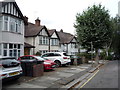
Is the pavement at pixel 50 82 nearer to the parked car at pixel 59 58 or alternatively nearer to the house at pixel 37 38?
the parked car at pixel 59 58

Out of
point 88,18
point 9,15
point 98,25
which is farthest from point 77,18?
point 9,15

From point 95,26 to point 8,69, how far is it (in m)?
15.6

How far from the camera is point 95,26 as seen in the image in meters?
20.0

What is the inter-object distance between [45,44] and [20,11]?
1215cm

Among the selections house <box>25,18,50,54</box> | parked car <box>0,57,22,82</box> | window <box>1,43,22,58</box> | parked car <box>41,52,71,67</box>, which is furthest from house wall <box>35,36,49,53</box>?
parked car <box>0,57,22,82</box>

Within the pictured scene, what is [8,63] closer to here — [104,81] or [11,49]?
[104,81]

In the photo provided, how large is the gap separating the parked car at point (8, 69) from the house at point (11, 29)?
24.2 feet

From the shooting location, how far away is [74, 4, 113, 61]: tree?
1998cm

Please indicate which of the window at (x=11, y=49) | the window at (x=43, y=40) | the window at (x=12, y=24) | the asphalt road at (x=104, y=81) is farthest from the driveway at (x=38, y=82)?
the window at (x=43, y=40)

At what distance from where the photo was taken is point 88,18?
2061 cm

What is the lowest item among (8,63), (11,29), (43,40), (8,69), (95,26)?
(8,69)

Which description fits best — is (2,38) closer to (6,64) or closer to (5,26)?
(5,26)

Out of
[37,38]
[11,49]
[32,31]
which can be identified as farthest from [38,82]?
[32,31]

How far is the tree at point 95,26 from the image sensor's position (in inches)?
787
